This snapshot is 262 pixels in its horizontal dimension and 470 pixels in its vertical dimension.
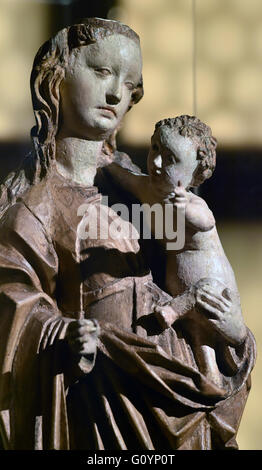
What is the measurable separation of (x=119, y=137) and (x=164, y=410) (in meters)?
1.04

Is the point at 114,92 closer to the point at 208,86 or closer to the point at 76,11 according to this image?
the point at 76,11

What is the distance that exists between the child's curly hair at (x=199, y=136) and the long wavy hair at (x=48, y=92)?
229mm

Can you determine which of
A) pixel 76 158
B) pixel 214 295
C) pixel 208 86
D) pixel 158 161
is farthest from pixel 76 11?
pixel 214 295

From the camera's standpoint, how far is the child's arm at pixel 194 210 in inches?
100

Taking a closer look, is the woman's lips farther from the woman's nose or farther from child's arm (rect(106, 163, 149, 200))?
child's arm (rect(106, 163, 149, 200))

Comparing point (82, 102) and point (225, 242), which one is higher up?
point (82, 102)

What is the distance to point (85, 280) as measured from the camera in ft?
8.45

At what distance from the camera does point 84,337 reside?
238cm

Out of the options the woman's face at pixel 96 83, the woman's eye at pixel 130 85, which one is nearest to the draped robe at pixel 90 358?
the woman's face at pixel 96 83

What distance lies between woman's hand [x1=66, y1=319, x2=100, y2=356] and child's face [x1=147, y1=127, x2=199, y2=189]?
1.19 ft

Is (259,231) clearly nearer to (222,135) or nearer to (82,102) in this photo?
(222,135)

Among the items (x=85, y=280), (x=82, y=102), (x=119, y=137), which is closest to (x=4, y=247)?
(x=85, y=280)

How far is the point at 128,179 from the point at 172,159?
0.18 meters

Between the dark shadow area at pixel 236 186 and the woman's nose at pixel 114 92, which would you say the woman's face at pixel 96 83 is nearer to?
the woman's nose at pixel 114 92
